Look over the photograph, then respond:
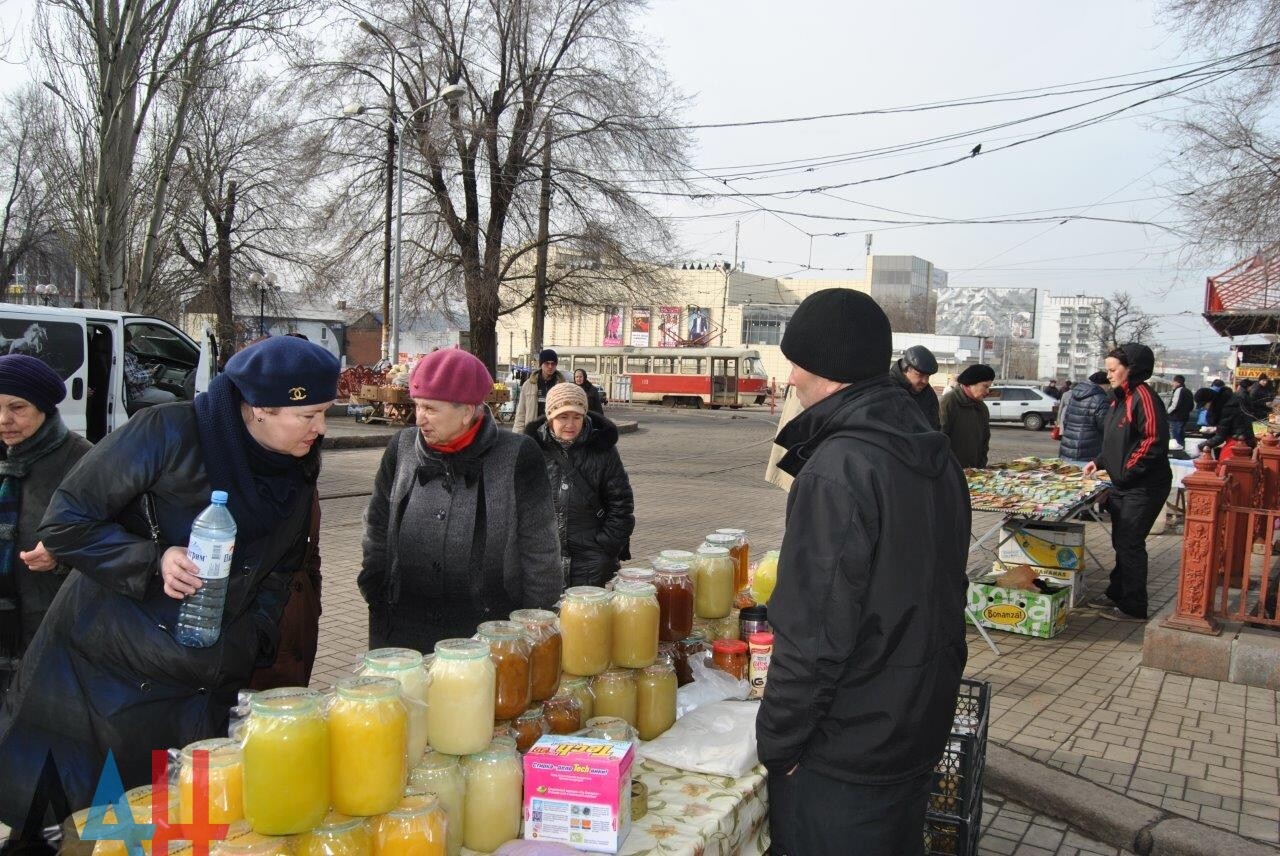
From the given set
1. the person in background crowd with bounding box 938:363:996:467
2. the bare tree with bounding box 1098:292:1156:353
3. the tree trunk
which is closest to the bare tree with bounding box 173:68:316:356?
the tree trunk

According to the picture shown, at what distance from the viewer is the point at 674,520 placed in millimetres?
11570

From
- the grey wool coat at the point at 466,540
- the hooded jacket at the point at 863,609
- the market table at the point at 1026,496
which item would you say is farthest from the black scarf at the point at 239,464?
the market table at the point at 1026,496

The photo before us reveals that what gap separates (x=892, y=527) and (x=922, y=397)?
5.47 meters

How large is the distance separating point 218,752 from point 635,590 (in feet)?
4.07

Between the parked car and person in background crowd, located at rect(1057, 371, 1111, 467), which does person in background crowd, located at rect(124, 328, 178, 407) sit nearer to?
person in background crowd, located at rect(1057, 371, 1111, 467)

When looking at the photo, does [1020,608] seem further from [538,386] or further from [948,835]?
[538,386]

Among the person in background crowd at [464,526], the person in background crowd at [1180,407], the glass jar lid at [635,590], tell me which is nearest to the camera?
the glass jar lid at [635,590]

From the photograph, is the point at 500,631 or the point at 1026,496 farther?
the point at 1026,496

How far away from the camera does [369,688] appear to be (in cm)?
187

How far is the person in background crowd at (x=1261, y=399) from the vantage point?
64.6 feet

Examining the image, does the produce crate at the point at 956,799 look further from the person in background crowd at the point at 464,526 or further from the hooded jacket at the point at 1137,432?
the hooded jacket at the point at 1137,432

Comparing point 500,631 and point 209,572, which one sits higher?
point 209,572

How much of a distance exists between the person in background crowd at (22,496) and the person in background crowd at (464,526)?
3.87 feet

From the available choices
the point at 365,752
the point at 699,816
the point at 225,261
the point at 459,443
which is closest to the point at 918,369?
the point at 459,443
